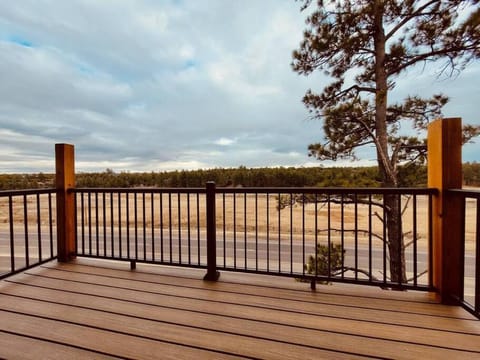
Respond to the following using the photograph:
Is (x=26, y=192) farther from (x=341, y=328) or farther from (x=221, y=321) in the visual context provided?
(x=341, y=328)

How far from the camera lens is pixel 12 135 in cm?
746

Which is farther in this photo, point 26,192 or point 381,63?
point 381,63

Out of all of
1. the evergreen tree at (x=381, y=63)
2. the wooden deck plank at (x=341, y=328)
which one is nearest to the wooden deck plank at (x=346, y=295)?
the wooden deck plank at (x=341, y=328)

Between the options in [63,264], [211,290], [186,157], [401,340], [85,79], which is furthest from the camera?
[186,157]

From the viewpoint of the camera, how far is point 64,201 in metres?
2.95

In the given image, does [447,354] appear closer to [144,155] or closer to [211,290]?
[211,290]

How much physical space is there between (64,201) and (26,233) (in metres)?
→ 0.56

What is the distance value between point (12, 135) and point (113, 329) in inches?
341

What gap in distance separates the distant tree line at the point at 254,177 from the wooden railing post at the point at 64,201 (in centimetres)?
49

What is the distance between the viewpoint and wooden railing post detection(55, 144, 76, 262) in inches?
116

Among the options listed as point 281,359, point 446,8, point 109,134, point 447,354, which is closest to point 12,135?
point 109,134

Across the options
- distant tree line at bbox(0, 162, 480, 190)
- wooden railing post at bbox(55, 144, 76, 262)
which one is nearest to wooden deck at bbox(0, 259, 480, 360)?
wooden railing post at bbox(55, 144, 76, 262)

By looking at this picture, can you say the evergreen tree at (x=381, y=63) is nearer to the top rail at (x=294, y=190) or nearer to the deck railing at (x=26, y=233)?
the top rail at (x=294, y=190)

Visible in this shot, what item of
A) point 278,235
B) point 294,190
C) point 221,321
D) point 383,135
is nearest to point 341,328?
point 221,321
